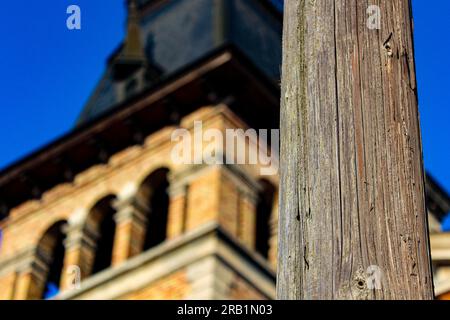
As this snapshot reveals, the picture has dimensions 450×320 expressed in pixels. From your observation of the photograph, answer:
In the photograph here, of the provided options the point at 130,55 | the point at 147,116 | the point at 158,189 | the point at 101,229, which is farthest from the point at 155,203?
the point at 130,55

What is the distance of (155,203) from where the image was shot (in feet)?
73.2

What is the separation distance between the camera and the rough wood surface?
2357 mm

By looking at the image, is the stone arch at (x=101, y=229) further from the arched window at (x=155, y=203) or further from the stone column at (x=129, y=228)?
the arched window at (x=155, y=203)

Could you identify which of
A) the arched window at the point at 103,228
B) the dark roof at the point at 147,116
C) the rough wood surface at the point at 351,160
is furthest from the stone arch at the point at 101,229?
the rough wood surface at the point at 351,160

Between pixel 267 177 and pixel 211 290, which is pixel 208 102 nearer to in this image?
pixel 267 177

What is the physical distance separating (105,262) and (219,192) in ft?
15.5

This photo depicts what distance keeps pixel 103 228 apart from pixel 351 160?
20.3m

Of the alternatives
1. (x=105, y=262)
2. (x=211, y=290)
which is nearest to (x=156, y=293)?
(x=211, y=290)

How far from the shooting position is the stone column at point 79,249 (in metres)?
20.2

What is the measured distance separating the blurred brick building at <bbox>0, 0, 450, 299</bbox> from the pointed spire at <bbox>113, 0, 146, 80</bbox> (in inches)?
1.5

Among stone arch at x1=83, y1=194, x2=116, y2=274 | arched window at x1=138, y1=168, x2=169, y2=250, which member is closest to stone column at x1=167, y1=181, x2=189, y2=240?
arched window at x1=138, y1=168, x2=169, y2=250

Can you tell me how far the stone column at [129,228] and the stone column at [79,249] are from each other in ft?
2.43

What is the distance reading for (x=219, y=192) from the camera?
1916 cm

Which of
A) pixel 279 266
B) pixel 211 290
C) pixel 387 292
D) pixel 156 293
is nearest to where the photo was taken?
pixel 387 292
